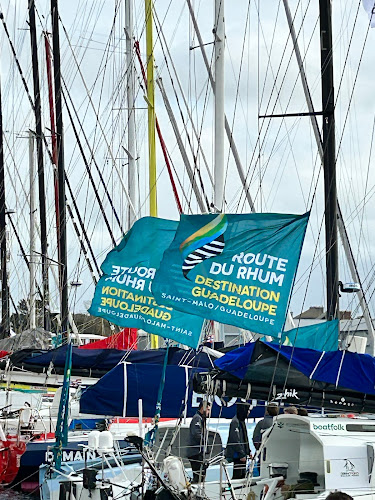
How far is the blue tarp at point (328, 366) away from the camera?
13641 mm

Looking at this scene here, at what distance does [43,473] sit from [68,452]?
1080mm

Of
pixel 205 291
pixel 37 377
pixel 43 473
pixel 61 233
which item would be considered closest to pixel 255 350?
pixel 205 291

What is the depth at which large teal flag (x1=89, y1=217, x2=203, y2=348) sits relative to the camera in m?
15.6

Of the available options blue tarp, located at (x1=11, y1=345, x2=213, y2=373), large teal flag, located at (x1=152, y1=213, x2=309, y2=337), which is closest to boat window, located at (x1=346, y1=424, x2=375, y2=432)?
large teal flag, located at (x1=152, y1=213, x2=309, y2=337)

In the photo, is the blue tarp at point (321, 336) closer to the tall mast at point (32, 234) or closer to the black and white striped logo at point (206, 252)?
the black and white striped logo at point (206, 252)

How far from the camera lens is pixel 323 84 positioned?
21.0 m

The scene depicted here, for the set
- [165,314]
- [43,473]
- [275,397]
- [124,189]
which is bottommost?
[43,473]

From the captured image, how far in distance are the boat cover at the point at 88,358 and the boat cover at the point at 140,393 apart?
10.2 ft

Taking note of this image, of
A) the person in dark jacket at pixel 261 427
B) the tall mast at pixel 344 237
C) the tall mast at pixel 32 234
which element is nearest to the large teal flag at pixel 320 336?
the person in dark jacket at pixel 261 427

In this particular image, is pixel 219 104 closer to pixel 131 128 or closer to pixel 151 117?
pixel 151 117

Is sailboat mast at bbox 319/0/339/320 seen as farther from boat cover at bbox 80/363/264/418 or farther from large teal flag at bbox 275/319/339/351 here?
boat cover at bbox 80/363/264/418

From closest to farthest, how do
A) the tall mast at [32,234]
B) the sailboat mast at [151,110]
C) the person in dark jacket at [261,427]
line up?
1. the person in dark jacket at [261,427]
2. the sailboat mast at [151,110]
3. the tall mast at [32,234]

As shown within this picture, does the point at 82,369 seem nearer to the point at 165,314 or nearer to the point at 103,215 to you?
the point at 165,314

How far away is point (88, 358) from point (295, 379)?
33.1 ft
